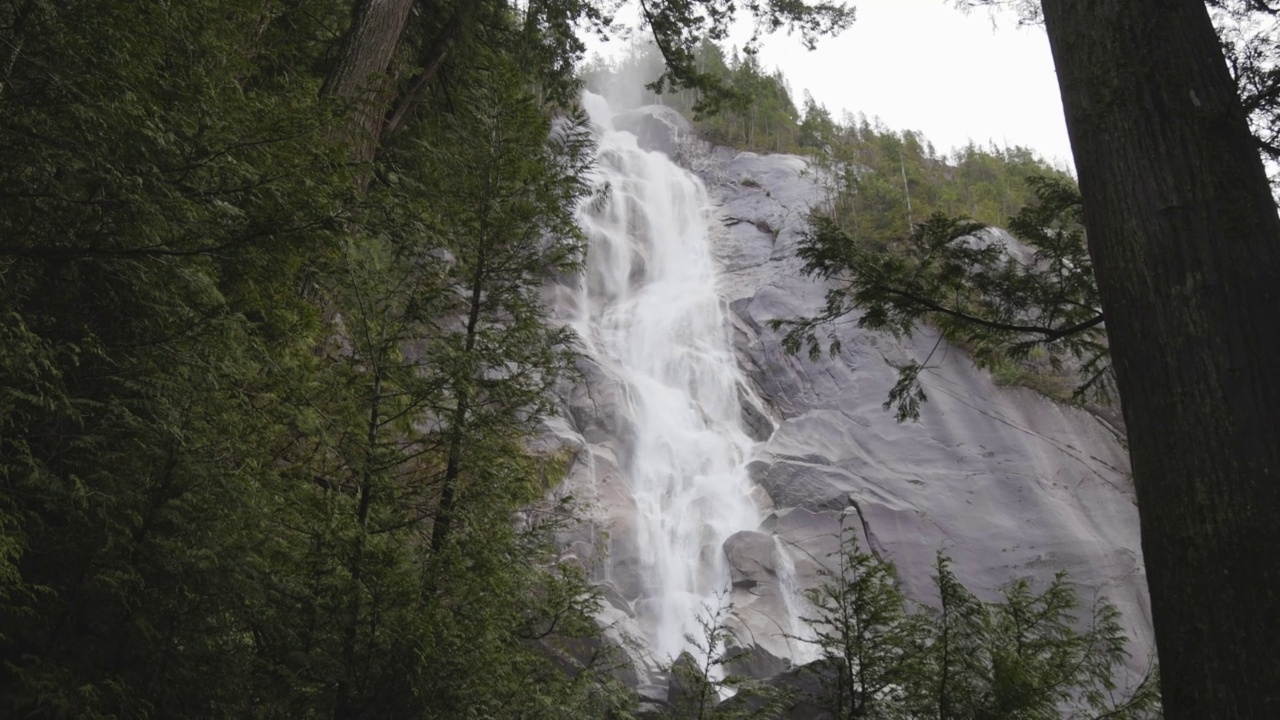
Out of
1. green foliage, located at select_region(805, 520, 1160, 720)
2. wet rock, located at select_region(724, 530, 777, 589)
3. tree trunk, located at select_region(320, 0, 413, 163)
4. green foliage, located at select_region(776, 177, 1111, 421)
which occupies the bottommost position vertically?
green foliage, located at select_region(805, 520, 1160, 720)

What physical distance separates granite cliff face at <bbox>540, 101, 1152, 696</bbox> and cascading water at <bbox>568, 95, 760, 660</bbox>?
203 millimetres

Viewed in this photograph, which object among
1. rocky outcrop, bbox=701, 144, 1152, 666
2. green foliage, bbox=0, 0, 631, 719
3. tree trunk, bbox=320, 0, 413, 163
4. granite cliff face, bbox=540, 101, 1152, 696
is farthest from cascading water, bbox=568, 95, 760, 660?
green foliage, bbox=0, 0, 631, 719

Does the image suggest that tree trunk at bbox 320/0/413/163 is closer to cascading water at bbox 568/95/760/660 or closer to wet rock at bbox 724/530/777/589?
cascading water at bbox 568/95/760/660

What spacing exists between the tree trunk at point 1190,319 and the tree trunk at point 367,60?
14.0 ft

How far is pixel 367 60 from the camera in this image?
5340 millimetres

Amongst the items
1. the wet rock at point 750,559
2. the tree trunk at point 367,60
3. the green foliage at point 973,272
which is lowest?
the wet rock at point 750,559

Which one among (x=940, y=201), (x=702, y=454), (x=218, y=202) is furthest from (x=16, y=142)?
(x=940, y=201)

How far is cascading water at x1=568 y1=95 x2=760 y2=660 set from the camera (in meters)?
14.5

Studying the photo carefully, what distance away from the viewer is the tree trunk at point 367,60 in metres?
5.11

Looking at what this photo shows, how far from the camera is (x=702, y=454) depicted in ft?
58.3

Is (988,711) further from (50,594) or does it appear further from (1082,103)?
(50,594)

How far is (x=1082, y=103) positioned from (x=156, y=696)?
12.9 feet

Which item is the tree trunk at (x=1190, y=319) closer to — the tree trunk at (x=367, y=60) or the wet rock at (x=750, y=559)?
the tree trunk at (x=367, y=60)

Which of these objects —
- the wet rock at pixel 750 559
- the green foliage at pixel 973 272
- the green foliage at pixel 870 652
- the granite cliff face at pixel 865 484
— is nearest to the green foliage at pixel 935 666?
the green foliage at pixel 870 652
